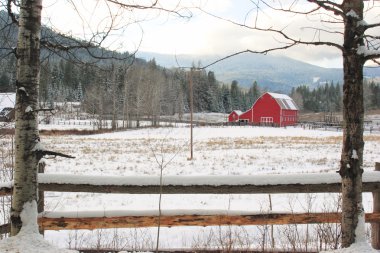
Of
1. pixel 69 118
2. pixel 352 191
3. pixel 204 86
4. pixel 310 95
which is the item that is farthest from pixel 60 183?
pixel 310 95

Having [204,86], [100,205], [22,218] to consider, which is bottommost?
[100,205]

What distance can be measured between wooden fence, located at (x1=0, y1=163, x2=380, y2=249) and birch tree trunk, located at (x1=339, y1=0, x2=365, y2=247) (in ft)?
4.12

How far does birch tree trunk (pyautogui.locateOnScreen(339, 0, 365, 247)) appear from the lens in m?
2.82

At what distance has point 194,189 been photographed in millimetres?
4203

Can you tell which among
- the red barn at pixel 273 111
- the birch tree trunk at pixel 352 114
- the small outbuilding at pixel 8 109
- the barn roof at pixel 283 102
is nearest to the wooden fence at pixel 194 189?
the small outbuilding at pixel 8 109

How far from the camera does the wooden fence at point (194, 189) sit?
13.8ft

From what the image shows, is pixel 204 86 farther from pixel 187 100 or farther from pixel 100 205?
pixel 100 205

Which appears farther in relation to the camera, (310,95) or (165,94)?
(310,95)

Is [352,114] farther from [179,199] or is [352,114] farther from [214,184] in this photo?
[179,199]

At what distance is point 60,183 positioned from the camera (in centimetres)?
435

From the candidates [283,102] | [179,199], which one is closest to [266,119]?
[283,102]

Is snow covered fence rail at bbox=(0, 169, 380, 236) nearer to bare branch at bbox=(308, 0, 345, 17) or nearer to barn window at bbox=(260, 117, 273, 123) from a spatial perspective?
bare branch at bbox=(308, 0, 345, 17)

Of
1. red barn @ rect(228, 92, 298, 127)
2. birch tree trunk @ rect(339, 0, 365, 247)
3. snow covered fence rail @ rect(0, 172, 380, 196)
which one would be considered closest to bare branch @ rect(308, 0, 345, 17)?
birch tree trunk @ rect(339, 0, 365, 247)

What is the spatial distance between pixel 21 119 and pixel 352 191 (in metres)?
2.51
